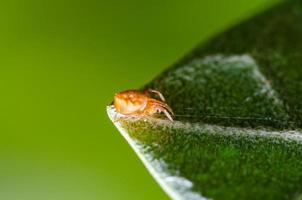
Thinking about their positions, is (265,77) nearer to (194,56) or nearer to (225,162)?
(194,56)

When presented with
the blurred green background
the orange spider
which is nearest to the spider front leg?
the orange spider

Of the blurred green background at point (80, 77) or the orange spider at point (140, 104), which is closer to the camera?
the orange spider at point (140, 104)

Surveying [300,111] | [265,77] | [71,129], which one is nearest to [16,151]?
[71,129]

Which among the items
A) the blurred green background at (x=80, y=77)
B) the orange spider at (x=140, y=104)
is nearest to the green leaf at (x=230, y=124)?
the orange spider at (x=140, y=104)

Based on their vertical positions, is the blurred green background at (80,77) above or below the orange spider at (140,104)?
above

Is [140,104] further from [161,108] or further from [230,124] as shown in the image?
[230,124]

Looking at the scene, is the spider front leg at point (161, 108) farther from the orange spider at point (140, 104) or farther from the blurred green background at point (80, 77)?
the blurred green background at point (80, 77)
